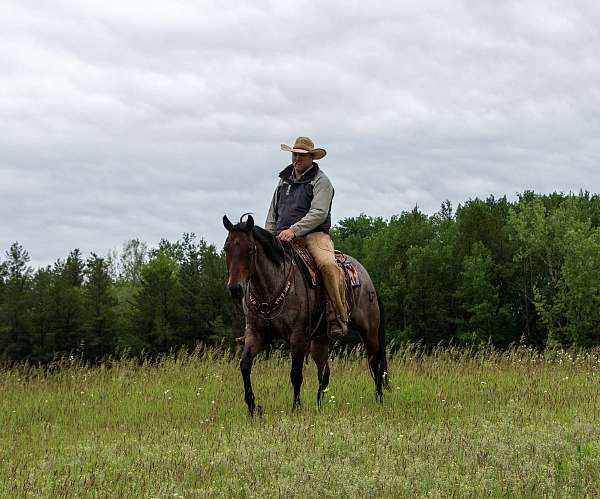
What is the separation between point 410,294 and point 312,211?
197 ft

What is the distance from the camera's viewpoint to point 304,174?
37.2ft

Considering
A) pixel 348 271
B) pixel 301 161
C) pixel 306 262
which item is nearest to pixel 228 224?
pixel 306 262

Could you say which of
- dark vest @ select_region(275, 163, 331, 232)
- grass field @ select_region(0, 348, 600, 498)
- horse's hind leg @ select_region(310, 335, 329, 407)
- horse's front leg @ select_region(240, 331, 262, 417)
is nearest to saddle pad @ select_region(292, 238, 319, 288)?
dark vest @ select_region(275, 163, 331, 232)

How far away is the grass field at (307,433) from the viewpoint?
6684 millimetres

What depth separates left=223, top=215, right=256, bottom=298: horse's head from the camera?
9.52m

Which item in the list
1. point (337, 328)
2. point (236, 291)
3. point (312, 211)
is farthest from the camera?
point (337, 328)

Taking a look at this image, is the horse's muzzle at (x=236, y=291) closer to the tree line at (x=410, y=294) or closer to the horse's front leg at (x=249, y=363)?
the horse's front leg at (x=249, y=363)

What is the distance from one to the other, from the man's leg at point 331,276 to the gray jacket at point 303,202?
17cm

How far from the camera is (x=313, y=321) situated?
11.4m

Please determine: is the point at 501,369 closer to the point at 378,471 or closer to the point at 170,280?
the point at 378,471

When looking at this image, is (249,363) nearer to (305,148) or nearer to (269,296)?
(269,296)

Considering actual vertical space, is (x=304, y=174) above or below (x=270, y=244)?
above

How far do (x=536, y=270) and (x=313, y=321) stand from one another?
66.8 metres

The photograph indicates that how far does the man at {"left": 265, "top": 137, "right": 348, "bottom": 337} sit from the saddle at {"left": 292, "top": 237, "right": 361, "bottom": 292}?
0.08 m
